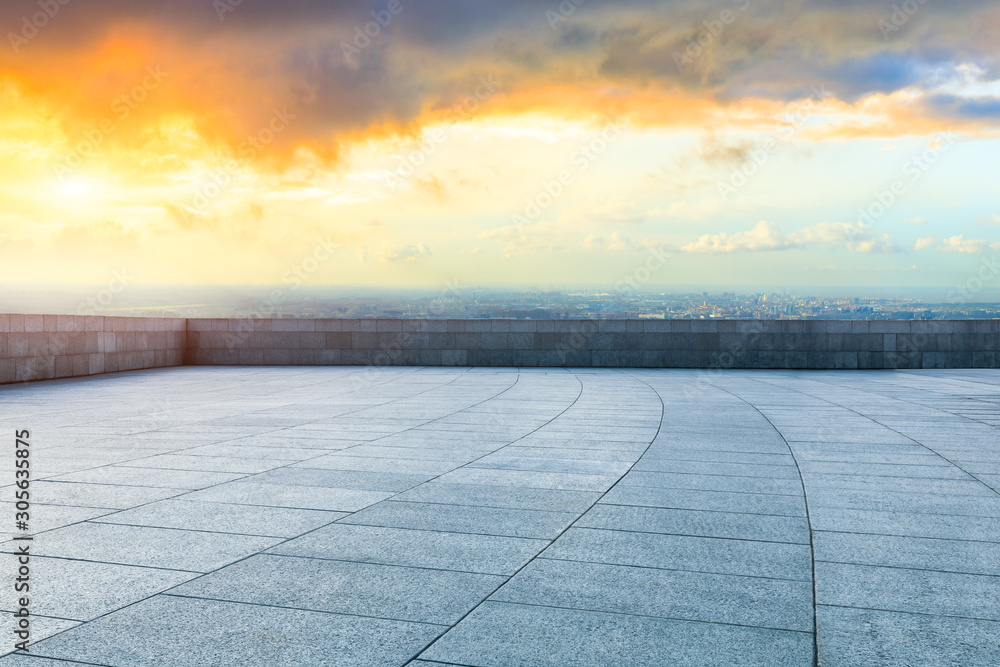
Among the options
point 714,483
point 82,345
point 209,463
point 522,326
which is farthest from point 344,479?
point 522,326

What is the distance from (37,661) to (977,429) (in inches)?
402

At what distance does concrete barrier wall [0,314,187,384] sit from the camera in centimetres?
1531

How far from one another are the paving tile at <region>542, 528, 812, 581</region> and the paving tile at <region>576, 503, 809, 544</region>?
133 mm

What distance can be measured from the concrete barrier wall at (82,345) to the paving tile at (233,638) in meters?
13.8

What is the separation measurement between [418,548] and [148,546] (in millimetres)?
1683

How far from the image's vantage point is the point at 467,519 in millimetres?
5543

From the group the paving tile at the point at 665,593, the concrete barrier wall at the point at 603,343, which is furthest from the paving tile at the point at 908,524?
the concrete barrier wall at the point at 603,343

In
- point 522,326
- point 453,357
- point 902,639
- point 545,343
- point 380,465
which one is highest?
point 522,326

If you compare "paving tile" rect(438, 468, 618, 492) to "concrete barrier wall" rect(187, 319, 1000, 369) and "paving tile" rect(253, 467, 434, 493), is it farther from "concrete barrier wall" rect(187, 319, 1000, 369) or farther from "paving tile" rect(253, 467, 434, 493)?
"concrete barrier wall" rect(187, 319, 1000, 369)

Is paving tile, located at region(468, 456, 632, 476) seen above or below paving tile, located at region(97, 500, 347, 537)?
above

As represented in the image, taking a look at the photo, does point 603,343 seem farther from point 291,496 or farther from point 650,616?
point 650,616

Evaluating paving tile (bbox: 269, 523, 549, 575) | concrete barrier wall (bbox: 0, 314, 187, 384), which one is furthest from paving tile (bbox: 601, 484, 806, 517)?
concrete barrier wall (bbox: 0, 314, 187, 384)

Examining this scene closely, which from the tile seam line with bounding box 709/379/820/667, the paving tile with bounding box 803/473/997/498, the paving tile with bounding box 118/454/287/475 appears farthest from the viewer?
the paving tile with bounding box 118/454/287/475

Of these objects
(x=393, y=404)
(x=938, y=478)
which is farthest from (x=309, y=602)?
(x=393, y=404)
